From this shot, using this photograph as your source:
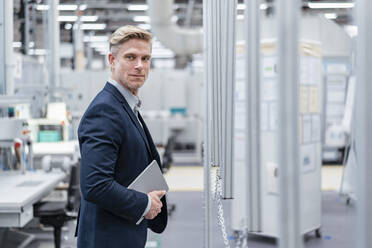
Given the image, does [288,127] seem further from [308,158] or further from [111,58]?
[308,158]

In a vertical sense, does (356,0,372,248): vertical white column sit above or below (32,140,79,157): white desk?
above

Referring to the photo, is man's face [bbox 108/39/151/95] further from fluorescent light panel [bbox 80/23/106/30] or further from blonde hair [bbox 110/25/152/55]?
fluorescent light panel [bbox 80/23/106/30]

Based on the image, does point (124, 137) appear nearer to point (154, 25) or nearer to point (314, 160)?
point (314, 160)

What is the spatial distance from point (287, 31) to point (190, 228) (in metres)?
4.54

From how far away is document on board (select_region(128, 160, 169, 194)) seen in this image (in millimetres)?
1781

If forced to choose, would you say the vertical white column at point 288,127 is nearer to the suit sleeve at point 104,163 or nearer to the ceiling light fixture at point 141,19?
the suit sleeve at point 104,163

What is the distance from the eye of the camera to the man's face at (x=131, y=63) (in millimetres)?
1777

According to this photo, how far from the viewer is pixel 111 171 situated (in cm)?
165

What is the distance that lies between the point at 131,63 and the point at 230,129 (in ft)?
1.57

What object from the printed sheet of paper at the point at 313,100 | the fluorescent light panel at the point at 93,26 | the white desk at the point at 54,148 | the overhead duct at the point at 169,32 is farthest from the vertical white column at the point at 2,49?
the fluorescent light panel at the point at 93,26

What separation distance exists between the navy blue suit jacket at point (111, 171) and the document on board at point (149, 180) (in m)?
0.03

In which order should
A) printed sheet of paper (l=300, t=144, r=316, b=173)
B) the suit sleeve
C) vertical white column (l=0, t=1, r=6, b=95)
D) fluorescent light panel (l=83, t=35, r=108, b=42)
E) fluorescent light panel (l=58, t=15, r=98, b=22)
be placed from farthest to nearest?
fluorescent light panel (l=83, t=35, r=108, b=42) < fluorescent light panel (l=58, t=15, r=98, b=22) < printed sheet of paper (l=300, t=144, r=316, b=173) < vertical white column (l=0, t=1, r=6, b=95) < the suit sleeve

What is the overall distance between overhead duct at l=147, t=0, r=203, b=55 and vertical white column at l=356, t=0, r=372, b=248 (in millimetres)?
7193

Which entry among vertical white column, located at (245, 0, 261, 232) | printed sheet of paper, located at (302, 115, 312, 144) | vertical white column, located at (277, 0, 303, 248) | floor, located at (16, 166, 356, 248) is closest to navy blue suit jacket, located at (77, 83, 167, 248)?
vertical white column, located at (245, 0, 261, 232)
